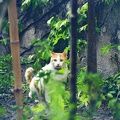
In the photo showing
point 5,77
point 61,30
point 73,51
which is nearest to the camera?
point 73,51

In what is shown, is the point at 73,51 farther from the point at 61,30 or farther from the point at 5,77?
the point at 5,77

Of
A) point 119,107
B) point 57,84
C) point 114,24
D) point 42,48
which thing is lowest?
point 119,107

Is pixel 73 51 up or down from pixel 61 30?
down

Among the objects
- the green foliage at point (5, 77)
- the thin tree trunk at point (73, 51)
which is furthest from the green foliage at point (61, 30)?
the thin tree trunk at point (73, 51)

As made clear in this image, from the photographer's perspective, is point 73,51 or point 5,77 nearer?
point 73,51

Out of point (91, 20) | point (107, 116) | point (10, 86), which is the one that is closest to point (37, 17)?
point (10, 86)

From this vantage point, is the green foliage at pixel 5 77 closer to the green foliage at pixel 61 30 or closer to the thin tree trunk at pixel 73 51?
the green foliage at pixel 61 30

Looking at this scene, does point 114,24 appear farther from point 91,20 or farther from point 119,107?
point 119,107

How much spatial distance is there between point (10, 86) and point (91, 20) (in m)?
3.39

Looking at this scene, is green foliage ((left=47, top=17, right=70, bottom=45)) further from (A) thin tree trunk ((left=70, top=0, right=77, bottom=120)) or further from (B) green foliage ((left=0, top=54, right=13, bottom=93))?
(A) thin tree trunk ((left=70, top=0, right=77, bottom=120))

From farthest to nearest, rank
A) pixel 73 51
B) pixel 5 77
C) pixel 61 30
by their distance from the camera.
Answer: pixel 5 77 → pixel 61 30 → pixel 73 51

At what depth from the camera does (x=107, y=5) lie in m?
5.98

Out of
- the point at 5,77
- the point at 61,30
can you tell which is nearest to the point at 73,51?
the point at 61,30

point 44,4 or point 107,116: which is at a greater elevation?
point 44,4
